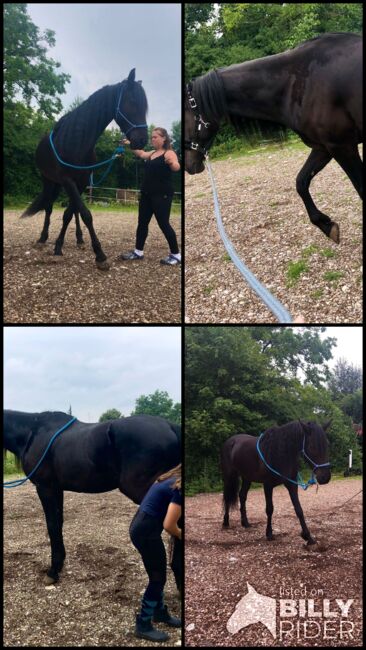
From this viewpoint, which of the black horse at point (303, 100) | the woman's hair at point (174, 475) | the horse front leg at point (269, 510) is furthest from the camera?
the horse front leg at point (269, 510)

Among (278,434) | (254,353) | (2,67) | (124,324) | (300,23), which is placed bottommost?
(278,434)

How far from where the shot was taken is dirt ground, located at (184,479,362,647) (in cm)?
355

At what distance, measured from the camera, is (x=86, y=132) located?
4203 millimetres

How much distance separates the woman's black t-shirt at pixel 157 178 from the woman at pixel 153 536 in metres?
2.52

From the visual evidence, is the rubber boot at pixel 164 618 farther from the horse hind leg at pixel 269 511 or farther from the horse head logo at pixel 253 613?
the horse hind leg at pixel 269 511

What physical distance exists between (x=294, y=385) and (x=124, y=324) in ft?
6.59

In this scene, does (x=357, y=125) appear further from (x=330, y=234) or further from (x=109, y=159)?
(x=109, y=159)

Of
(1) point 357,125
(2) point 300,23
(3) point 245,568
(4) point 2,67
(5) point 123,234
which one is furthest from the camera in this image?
(2) point 300,23

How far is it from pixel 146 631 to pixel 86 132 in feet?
13.1

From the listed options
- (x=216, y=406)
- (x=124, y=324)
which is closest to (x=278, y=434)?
(x=216, y=406)

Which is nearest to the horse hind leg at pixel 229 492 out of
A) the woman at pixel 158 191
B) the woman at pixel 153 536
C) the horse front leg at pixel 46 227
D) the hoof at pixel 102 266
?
the woman at pixel 153 536

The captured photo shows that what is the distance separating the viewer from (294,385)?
4957mm

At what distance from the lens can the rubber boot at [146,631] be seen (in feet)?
10.9

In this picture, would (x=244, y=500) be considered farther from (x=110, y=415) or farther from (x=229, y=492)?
(x=110, y=415)
